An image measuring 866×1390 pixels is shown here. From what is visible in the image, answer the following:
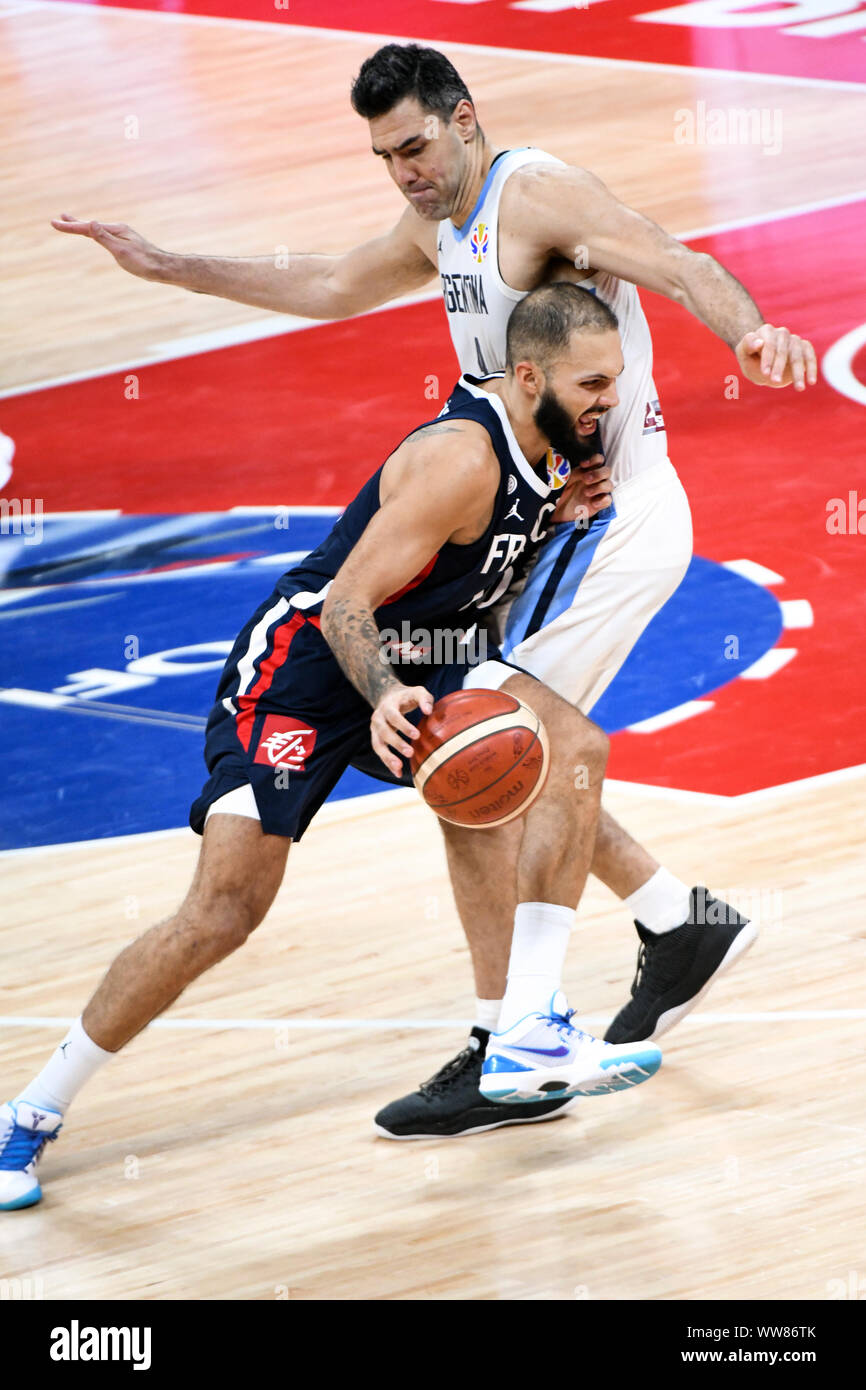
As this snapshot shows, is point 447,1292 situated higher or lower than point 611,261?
lower

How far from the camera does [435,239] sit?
19.5ft

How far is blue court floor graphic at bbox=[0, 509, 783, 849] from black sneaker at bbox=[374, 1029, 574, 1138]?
2200 millimetres

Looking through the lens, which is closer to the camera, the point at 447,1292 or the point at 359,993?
the point at 447,1292

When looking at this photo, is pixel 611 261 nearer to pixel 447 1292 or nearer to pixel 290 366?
pixel 447 1292

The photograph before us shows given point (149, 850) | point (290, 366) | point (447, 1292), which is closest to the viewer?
point (447, 1292)

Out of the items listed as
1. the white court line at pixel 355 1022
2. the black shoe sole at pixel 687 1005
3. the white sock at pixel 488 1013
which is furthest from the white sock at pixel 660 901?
the white sock at pixel 488 1013

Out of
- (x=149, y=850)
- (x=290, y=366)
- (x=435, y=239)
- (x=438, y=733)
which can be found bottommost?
(x=290, y=366)

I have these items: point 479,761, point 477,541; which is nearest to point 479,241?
point 477,541

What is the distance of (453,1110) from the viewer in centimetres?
549

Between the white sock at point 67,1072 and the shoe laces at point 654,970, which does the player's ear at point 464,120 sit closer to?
the shoe laces at point 654,970

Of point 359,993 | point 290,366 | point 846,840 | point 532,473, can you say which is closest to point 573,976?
point 359,993

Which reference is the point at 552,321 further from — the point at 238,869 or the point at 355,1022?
the point at 355,1022

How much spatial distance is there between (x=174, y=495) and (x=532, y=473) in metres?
5.52

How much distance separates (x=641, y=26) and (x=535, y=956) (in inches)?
564
